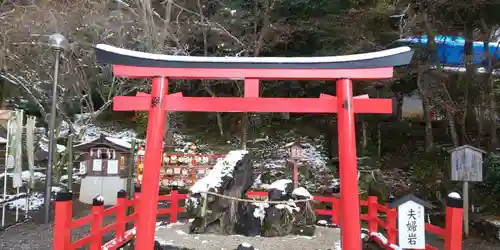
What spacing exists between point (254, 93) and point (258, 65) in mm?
357

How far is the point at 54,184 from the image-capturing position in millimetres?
13641

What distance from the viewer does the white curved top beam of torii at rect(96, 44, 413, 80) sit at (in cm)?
468

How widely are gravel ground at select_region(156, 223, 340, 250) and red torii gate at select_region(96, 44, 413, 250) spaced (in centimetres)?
210

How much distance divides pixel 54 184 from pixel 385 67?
1282 centimetres

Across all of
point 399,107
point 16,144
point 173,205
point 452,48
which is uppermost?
point 452,48

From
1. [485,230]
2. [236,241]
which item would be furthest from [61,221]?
[485,230]

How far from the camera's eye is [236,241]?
6871 millimetres

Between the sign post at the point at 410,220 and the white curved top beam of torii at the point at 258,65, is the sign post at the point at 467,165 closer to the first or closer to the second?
the sign post at the point at 410,220

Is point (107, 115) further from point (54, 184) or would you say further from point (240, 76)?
point (240, 76)

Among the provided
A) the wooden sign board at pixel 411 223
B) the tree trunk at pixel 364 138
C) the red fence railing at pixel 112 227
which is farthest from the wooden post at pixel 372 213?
the tree trunk at pixel 364 138

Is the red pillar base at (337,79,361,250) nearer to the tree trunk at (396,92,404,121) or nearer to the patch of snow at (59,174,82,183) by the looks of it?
the patch of snow at (59,174,82,183)

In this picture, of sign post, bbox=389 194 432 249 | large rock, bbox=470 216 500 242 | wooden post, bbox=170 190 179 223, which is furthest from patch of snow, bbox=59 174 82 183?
large rock, bbox=470 216 500 242

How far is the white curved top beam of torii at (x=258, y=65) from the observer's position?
4680 mm

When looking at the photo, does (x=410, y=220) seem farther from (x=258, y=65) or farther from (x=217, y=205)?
(x=217, y=205)
